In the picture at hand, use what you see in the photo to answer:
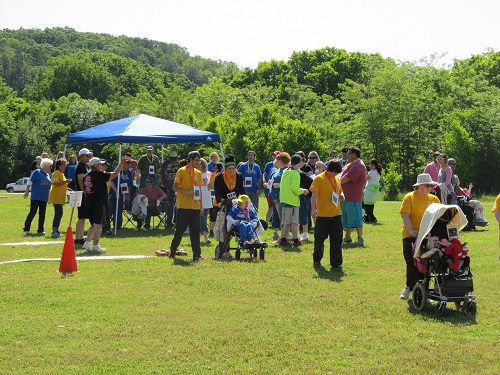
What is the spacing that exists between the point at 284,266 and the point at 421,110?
36460 mm

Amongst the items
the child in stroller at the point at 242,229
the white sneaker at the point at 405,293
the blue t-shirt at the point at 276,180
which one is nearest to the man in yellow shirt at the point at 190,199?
the child in stroller at the point at 242,229

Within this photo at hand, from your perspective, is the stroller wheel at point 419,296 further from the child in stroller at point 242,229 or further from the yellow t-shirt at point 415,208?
the child in stroller at point 242,229

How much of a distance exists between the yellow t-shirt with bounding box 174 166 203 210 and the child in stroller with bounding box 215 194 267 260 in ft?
2.26

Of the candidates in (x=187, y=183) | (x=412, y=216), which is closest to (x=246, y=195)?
(x=187, y=183)

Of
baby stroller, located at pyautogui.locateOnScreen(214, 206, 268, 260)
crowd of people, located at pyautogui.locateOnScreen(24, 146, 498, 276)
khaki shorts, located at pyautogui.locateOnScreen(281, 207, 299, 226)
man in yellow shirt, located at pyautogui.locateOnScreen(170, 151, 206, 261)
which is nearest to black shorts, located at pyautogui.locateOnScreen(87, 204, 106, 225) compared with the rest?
crowd of people, located at pyautogui.locateOnScreen(24, 146, 498, 276)

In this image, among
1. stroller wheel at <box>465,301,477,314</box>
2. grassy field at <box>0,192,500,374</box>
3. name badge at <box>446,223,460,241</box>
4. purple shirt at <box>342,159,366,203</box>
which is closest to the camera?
grassy field at <box>0,192,500,374</box>

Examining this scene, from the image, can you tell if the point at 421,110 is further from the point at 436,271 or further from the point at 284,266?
the point at 436,271

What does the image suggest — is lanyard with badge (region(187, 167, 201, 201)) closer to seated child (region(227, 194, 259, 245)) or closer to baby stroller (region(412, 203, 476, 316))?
seated child (region(227, 194, 259, 245))

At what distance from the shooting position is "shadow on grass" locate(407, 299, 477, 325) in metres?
9.51

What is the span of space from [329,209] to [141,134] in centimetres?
765

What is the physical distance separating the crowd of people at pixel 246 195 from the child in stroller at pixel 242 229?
0.02 m

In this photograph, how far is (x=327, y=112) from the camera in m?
63.2

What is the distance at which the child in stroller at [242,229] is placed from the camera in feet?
47.8

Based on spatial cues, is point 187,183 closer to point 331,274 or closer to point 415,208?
point 331,274
